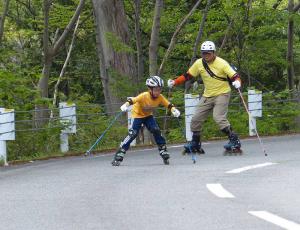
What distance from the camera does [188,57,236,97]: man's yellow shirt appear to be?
1541 cm

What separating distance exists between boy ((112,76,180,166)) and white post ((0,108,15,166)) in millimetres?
2565

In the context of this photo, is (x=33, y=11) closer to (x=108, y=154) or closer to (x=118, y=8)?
(x=118, y=8)

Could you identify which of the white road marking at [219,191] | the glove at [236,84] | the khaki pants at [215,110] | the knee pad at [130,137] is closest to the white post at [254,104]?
the khaki pants at [215,110]

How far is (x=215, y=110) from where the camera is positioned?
15875mm

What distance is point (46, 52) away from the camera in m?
23.4

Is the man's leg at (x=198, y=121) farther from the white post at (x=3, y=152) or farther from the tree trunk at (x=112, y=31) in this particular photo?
the tree trunk at (x=112, y=31)

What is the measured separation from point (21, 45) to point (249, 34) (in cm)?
1789

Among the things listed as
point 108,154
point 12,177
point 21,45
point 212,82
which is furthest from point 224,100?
point 21,45

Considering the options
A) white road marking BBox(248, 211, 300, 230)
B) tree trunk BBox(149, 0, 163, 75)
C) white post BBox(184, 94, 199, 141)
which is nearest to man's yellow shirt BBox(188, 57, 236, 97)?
white post BBox(184, 94, 199, 141)

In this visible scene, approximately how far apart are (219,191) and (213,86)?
6.08m

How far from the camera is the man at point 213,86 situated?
15367mm

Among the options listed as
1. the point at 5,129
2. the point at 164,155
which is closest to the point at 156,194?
the point at 164,155

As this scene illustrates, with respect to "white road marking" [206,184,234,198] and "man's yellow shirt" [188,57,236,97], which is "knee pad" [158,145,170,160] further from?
"white road marking" [206,184,234,198]

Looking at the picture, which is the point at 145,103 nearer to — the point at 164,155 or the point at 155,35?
the point at 164,155
